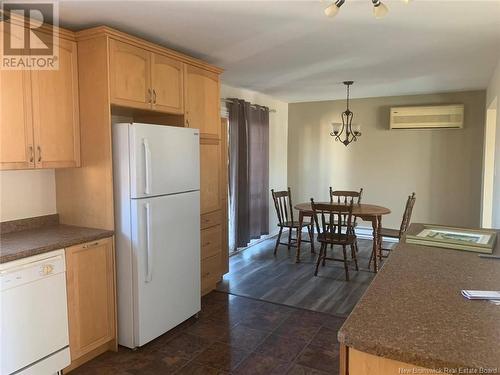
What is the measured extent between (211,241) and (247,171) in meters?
1.70

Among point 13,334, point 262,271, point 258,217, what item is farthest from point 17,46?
point 258,217

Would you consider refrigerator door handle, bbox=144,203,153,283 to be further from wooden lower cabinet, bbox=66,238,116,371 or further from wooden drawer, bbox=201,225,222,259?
wooden drawer, bbox=201,225,222,259

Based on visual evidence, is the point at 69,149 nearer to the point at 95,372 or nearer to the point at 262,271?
the point at 95,372

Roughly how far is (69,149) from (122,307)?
1.19 m

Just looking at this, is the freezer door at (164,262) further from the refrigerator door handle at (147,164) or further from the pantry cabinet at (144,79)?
the pantry cabinet at (144,79)

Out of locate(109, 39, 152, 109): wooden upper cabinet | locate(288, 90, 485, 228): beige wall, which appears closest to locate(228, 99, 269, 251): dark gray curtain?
locate(288, 90, 485, 228): beige wall

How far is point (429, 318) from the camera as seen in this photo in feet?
3.94

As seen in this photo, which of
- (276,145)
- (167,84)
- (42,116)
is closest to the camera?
(42,116)

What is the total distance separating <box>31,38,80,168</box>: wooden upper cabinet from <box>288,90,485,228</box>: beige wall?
4589 mm

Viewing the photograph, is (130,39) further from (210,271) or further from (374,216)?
(374,216)

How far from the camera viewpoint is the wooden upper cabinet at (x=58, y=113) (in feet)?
8.04

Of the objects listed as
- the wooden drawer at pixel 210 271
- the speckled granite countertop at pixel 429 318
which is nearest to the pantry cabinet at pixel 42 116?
the wooden drawer at pixel 210 271

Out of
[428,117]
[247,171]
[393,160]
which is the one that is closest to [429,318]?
[247,171]

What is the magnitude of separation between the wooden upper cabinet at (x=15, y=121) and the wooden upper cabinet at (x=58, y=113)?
45 millimetres
